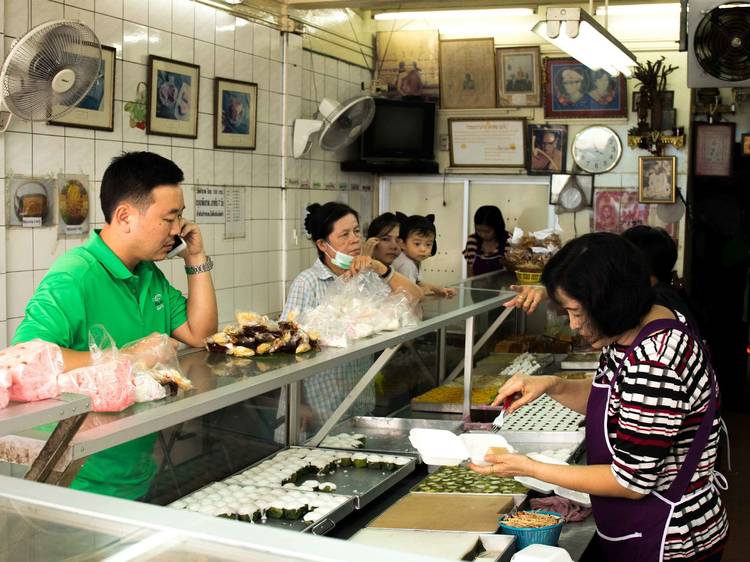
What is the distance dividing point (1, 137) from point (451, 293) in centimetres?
253

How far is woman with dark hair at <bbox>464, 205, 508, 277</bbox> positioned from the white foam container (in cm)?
555

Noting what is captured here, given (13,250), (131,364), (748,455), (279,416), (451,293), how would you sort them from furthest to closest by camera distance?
(748,455), (13,250), (451,293), (279,416), (131,364)

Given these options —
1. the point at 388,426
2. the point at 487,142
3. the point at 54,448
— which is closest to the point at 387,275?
the point at 388,426

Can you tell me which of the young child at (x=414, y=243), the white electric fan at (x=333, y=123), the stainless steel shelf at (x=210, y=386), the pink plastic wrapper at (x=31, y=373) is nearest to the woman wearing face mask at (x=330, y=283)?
the stainless steel shelf at (x=210, y=386)

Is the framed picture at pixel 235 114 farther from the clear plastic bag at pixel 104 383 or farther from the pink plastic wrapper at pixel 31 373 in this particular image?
the pink plastic wrapper at pixel 31 373

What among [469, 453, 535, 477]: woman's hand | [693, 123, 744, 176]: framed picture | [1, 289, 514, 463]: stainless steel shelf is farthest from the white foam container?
[693, 123, 744, 176]: framed picture

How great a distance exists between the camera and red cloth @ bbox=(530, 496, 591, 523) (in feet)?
9.86

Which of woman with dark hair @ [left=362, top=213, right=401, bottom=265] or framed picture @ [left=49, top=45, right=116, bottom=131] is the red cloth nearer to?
woman with dark hair @ [left=362, top=213, right=401, bottom=265]

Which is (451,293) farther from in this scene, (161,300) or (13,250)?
(13,250)

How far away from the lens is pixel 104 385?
1934mm

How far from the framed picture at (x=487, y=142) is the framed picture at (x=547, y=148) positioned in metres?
0.09

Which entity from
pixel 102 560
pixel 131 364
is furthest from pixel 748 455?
pixel 102 560

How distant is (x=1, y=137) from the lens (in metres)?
4.77

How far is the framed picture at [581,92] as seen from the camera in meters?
8.77
